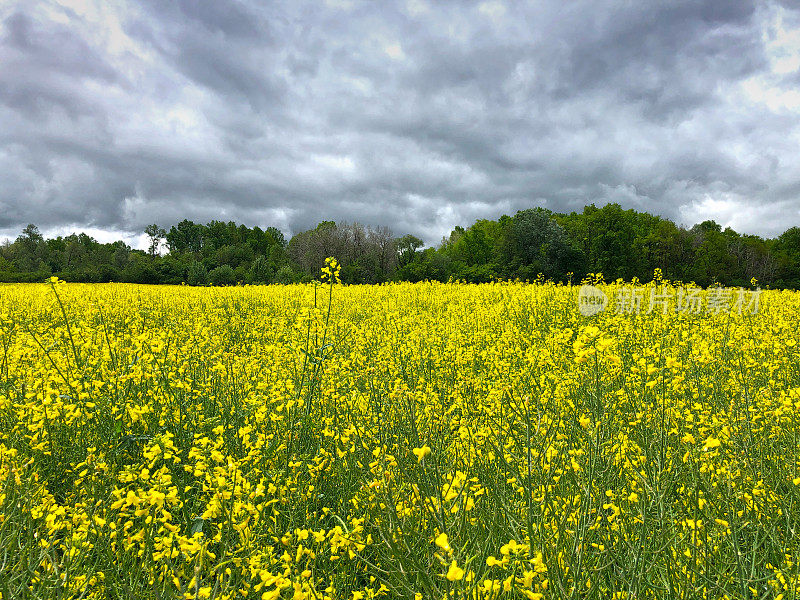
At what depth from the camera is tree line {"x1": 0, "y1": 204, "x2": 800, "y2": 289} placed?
35.2m

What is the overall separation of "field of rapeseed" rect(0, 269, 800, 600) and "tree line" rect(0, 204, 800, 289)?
2329 cm

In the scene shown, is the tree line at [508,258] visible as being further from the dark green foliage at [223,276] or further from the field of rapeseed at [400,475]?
the field of rapeseed at [400,475]

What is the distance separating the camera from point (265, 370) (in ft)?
15.7

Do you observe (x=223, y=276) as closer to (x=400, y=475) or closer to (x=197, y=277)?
(x=197, y=277)

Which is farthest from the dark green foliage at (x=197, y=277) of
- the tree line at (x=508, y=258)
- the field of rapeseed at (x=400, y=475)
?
the field of rapeseed at (x=400, y=475)

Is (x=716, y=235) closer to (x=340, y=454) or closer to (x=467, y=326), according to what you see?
(x=467, y=326)

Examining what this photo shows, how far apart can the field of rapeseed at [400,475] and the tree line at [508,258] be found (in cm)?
2329

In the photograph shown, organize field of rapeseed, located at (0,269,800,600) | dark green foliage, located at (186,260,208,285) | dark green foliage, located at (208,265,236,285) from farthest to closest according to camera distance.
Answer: dark green foliage, located at (208,265,236,285)
dark green foliage, located at (186,260,208,285)
field of rapeseed, located at (0,269,800,600)

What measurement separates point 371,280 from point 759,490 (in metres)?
41.7

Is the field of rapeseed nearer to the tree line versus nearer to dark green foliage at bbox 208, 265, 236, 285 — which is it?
the tree line

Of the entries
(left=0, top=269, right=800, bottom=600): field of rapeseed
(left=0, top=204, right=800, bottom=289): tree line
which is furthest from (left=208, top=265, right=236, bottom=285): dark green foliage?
(left=0, top=269, right=800, bottom=600): field of rapeseed

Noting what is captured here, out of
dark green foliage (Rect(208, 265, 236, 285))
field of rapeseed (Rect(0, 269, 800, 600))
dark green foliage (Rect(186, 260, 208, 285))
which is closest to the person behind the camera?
Answer: field of rapeseed (Rect(0, 269, 800, 600))

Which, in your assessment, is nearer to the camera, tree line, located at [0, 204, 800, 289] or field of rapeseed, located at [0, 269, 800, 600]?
field of rapeseed, located at [0, 269, 800, 600]

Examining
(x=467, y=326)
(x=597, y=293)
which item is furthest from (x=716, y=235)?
(x=467, y=326)
